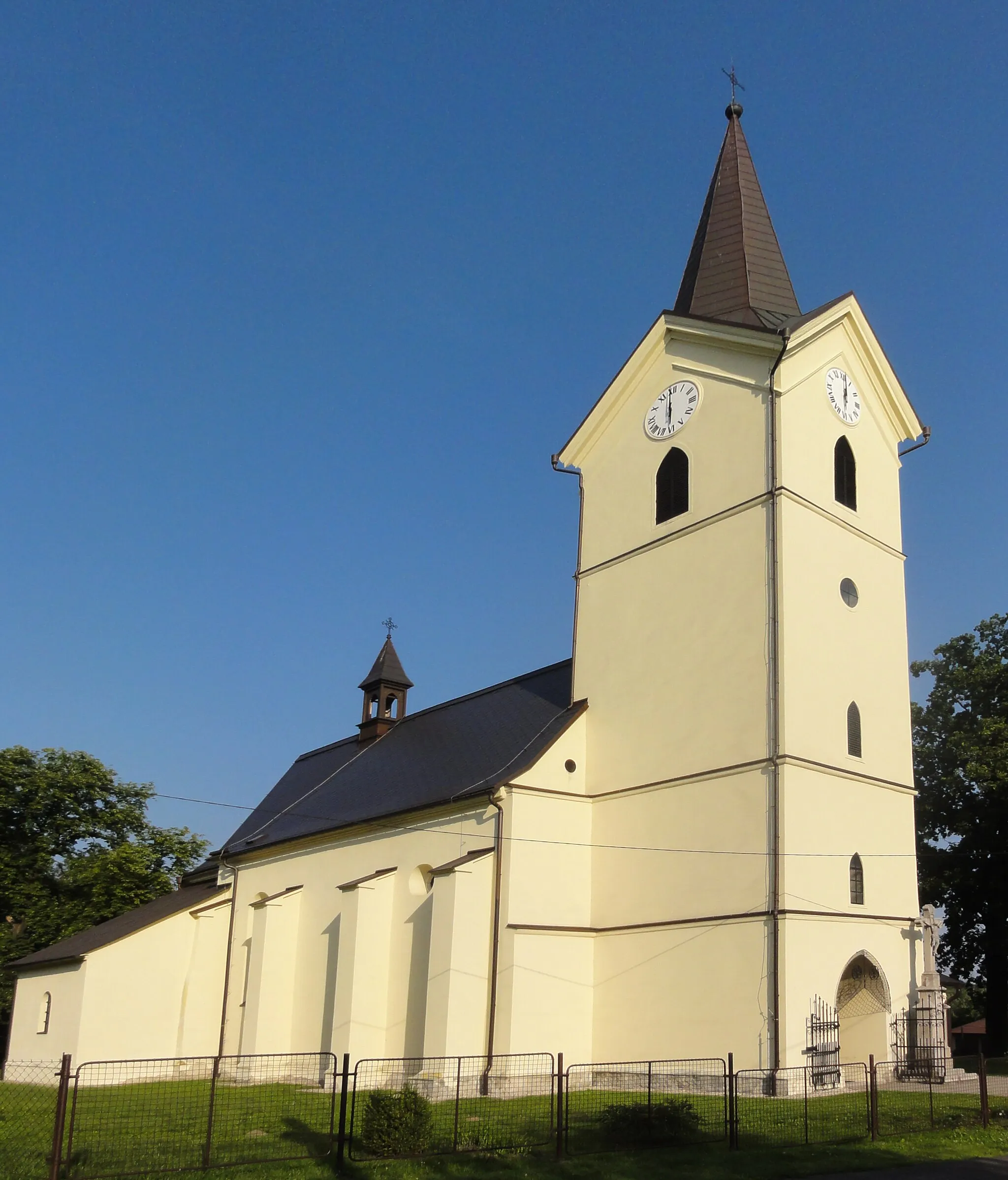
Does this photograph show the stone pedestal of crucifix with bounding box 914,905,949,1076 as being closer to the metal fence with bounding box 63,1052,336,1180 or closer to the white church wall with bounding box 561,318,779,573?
the white church wall with bounding box 561,318,779,573

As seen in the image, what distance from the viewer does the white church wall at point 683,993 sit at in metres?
19.9

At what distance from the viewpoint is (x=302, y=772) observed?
37.9 m

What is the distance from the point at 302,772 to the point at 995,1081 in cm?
2302

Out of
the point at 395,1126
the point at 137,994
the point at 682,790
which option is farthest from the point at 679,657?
the point at 137,994

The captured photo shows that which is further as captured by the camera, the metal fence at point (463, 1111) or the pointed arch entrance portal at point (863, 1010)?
the pointed arch entrance portal at point (863, 1010)

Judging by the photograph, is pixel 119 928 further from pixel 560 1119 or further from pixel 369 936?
pixel 560 1119

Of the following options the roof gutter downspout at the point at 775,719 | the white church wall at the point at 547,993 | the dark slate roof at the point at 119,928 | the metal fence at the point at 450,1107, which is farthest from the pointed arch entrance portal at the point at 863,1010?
the dark slate roof at the point at 119,928

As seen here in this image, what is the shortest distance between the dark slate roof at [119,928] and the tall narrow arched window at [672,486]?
1682 centimetres

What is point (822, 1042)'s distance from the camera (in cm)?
1958

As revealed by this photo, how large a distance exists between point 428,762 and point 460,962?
772cm

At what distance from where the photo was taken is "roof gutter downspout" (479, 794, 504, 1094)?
2125 cm

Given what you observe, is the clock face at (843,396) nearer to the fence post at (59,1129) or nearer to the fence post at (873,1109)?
the fence post at (873,1109)

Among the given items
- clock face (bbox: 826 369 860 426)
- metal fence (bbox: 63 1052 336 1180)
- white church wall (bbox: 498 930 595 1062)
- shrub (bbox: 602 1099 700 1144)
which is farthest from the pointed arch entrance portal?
clock face (bbox: 826 369 860 426)

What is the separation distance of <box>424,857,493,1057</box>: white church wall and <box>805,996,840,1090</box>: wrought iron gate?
6.01 metres
